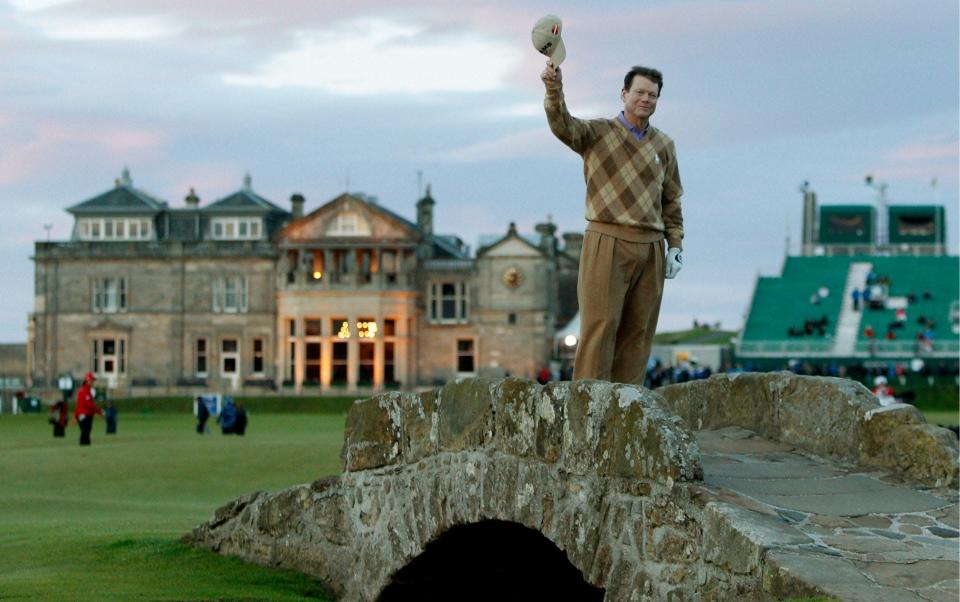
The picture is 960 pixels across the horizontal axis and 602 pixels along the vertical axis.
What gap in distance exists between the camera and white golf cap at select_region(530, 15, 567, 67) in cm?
1023

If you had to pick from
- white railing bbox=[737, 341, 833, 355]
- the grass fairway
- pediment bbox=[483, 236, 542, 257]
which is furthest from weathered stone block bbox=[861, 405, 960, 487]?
pediment bbox=[483, 236, 542, 257]

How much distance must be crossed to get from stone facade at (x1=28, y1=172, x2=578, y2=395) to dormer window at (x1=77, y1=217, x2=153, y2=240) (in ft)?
0.24

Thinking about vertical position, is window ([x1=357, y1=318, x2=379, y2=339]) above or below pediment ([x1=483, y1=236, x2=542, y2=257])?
below

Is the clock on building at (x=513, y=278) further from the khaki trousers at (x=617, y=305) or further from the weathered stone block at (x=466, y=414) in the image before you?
the khaki trousers at (x=617, y=305)

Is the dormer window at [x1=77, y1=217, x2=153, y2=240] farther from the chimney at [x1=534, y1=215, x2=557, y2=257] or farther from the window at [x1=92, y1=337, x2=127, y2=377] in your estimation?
the chimney at [x1=534, y1=215, x2=557, y2=257]

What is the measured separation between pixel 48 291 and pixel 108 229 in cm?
461

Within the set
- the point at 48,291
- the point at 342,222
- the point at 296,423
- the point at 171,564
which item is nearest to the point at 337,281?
the point at 342,222

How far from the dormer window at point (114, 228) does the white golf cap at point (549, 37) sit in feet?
271

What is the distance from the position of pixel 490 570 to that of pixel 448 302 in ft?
242

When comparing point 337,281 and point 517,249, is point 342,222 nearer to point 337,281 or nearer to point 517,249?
point 337,281

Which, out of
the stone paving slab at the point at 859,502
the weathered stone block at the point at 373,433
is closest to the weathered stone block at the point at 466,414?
the weathered stone block at the point at 373,433

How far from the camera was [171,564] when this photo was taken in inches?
566

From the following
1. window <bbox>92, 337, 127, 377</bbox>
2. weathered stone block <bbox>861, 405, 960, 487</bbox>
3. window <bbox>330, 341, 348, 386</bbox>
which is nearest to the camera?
weathered stone block <bbox>861, 405, 960, 487</bbox>

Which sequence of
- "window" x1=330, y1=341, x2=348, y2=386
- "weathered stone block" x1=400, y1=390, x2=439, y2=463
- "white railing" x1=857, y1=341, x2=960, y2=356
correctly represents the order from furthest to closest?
"window" x1=330, y1=341, x2=348, y2=386 → "white railing" x1=857, y1=341, x2=960, y2=356 → "weathered stone block" x1=400, y1=390, x2=439, y2=463
